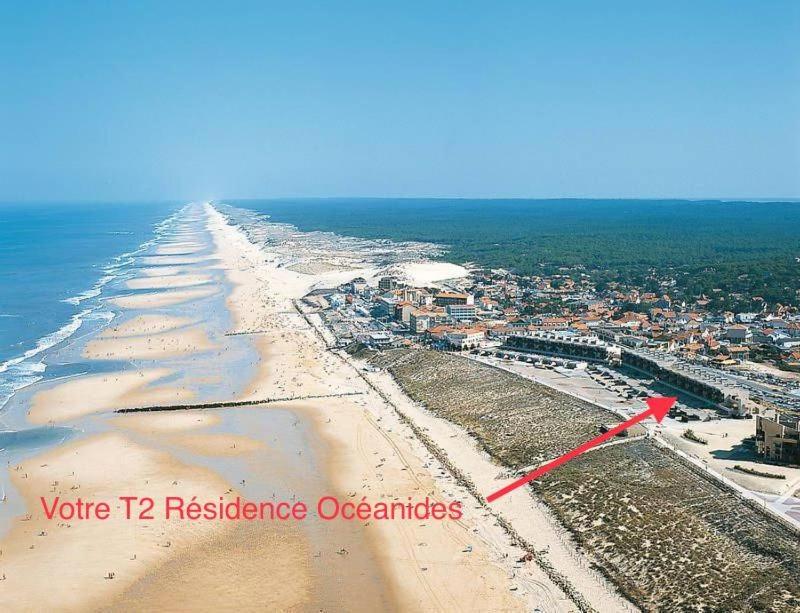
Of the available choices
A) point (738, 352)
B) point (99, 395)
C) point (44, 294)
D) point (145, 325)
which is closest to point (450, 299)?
point (738, 352)

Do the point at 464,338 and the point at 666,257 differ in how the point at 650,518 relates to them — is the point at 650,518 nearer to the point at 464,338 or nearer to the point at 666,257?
the point at 464,338

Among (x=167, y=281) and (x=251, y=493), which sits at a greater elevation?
(x=251, y=493)

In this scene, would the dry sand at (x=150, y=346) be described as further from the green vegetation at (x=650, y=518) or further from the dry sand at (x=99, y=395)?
the green vegetation at (x=650, y=518)

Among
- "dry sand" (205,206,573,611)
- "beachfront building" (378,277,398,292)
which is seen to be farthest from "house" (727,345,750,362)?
"beachfront building" (378,277,398,292)

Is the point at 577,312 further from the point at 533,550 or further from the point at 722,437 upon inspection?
the point at 533,550

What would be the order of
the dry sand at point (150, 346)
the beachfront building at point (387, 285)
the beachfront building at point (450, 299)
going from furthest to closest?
the beachfront building at point (387, 285), the beachfront building at point (450, 299), the dry sand at point (150, 346)

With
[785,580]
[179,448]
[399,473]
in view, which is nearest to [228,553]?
[399,473]

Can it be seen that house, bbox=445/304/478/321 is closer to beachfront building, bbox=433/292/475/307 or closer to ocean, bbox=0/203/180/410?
beachfront building, bbox=433/292/475/307

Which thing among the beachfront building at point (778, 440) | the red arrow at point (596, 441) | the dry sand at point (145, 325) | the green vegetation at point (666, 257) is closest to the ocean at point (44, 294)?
the dry sand at point (145, 325)
